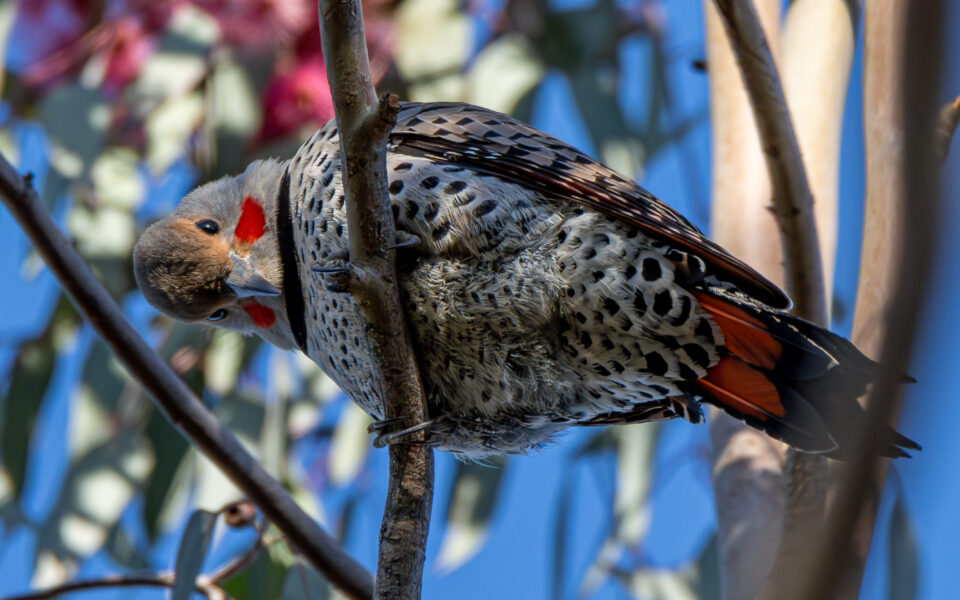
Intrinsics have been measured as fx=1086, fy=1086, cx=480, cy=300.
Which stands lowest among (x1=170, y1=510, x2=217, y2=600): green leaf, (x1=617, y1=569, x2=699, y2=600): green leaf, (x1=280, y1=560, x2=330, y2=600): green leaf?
(x1=617, y1=569, x2=699, y2=600): green leaf

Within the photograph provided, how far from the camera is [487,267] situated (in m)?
2.31

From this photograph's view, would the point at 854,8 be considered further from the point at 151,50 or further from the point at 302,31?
the point at 151,50

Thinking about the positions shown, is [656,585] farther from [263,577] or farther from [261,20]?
[261,20]

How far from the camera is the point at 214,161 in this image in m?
3.68

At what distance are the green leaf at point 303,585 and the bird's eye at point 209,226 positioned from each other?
2.89 feet

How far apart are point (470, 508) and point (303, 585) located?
1.18 m

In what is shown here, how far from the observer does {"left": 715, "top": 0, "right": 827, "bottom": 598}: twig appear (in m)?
2.13

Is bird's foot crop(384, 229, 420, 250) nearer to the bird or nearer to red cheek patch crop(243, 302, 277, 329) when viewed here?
the bird

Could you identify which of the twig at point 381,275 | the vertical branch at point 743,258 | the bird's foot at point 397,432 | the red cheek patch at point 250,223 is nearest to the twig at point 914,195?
the twig at point 381,275

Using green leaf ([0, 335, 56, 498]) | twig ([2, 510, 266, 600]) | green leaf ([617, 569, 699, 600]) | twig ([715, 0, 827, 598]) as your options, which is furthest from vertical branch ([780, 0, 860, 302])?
green leaf ([0, 335, 56, 498])

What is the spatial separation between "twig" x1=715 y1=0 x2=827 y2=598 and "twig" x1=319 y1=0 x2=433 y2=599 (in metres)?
0.72

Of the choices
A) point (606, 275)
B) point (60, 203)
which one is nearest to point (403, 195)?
point (606, 275)

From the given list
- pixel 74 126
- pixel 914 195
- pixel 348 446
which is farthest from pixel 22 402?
pixel 914 195

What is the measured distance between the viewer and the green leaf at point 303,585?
2.77 m
